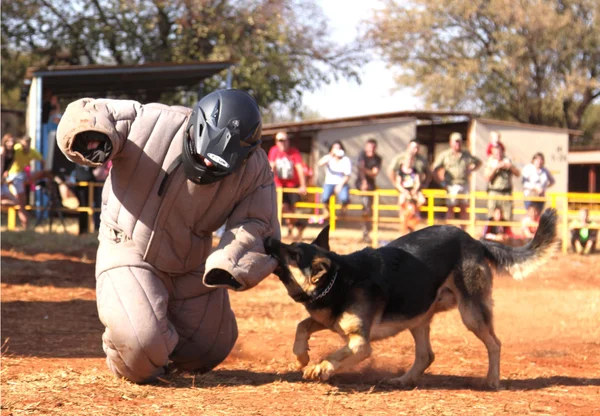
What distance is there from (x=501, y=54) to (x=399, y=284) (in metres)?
34.2

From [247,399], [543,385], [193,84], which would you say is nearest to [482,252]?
[543,385]

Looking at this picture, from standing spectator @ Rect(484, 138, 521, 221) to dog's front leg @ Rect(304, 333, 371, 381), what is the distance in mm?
11109

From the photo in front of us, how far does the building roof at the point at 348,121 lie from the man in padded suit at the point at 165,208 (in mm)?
18395

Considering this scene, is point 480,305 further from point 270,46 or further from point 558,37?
point 558,37

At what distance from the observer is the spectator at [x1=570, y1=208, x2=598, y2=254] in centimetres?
1608

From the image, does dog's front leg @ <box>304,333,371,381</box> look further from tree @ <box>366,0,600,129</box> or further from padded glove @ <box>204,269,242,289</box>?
tree @ <box>366,0,600,129</box>

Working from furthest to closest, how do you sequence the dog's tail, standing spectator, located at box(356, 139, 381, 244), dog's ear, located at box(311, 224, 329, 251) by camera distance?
standing spectator, located at box(356, 139, 381, 244), the dog's tail, dog's ear, located at box(311, 224, 329, 251)

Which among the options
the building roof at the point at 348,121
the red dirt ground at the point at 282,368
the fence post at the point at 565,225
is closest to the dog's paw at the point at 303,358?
the red dirt ground at the point at 282,368

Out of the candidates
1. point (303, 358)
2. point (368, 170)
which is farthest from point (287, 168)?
point (303, 358)

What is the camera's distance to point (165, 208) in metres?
5.39

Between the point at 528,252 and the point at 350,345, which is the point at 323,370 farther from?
the point at 528,252

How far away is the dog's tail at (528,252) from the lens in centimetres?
673

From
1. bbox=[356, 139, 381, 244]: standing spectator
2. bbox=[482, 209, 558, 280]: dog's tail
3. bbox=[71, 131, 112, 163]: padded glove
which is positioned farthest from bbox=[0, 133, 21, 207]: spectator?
bbox=[71, 131, 112, 163]: padded glove

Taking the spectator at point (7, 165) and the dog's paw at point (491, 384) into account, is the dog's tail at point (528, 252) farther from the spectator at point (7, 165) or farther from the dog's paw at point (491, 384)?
the spectator at point (7, 165)
